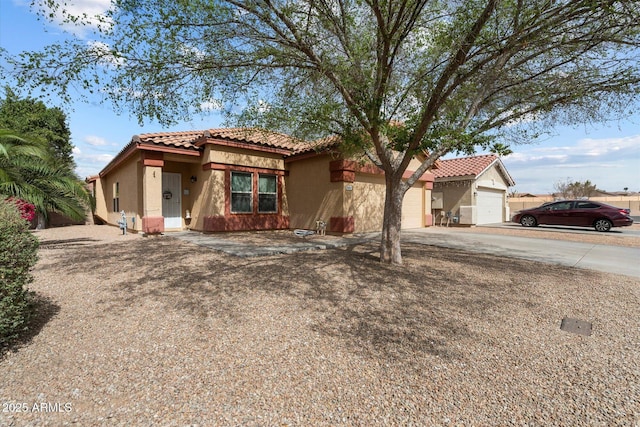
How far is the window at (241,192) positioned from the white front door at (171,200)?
2.90 metres

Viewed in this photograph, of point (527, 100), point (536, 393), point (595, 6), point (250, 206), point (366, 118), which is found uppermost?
point (595, 6)

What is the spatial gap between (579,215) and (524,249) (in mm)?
9655

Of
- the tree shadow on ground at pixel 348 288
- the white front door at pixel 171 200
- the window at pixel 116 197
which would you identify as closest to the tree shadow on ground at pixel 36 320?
the tree shadow on ground at pixel 348 288

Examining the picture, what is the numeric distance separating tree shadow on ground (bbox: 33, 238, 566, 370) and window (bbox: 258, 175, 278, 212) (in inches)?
197

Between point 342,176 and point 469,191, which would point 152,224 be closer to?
point 342,176

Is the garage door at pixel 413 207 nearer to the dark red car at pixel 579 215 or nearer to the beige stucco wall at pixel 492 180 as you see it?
the beige stucco wall at pixel 492 180

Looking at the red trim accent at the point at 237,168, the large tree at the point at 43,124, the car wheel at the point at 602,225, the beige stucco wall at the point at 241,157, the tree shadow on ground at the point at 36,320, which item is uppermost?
the large tree at the point at 43,124

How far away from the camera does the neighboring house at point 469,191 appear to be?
737 inches

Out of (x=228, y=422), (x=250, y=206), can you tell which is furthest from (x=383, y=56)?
(x=250, y=206)

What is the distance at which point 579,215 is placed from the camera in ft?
54.2

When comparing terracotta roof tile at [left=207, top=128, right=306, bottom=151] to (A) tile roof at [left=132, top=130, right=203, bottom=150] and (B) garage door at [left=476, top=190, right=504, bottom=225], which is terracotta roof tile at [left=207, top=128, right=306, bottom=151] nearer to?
(A) tile roof at [left=132, top=130, right=203, bottom=150]

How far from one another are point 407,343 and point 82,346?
12.2ft

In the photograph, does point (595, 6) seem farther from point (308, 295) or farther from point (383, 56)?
point (308, 295)

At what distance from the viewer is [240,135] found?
1248cm
